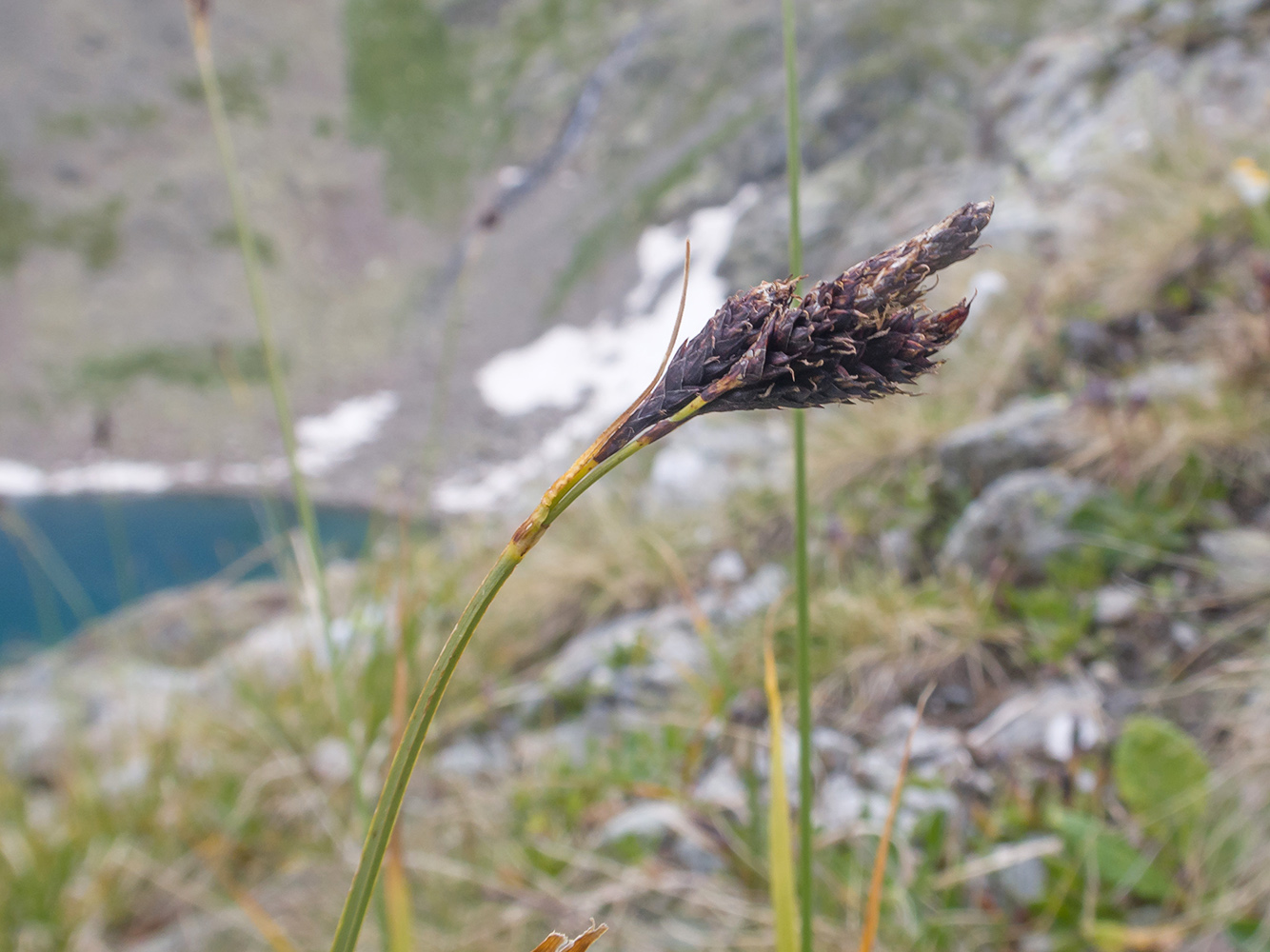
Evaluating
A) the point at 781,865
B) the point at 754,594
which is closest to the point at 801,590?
the point at 781,865

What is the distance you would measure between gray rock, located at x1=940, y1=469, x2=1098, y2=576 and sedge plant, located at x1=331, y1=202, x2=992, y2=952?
240 cm

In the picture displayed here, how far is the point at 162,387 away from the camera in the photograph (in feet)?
132

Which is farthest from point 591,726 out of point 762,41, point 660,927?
point 762,41

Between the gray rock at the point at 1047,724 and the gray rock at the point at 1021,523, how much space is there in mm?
539

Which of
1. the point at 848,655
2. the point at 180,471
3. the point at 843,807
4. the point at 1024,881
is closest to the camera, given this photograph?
the point at 1024,881

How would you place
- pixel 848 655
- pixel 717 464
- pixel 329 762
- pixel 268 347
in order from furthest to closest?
pixel 717 464 → pixel 329 762 → pixel 848 655 → pixel 268 347

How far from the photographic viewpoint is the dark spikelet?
1.22 ft

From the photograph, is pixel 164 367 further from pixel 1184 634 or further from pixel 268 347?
pixel 1184 634

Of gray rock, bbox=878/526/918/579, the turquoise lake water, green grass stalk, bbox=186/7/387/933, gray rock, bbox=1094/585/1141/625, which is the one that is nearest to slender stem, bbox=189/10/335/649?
Answer: green grass stalk, bbox=186/7/387/933

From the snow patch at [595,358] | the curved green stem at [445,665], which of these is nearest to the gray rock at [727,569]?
the curved green stem at [445,665]

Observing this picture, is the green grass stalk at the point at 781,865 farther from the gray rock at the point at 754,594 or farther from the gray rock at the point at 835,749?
the gray rock at the point at 754,594

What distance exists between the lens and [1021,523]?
256 centimetres

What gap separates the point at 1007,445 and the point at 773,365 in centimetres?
303

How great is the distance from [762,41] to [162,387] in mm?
36230
